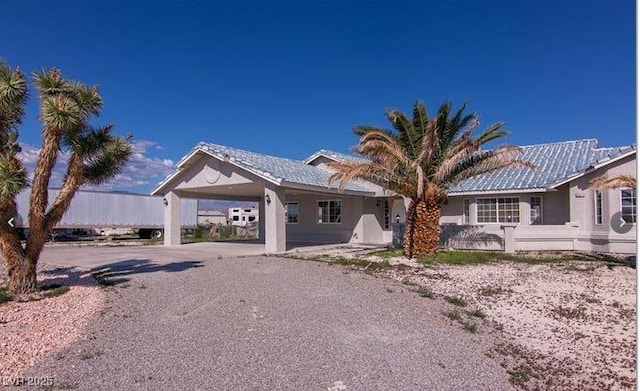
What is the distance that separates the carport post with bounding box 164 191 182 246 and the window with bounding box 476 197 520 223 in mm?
14481

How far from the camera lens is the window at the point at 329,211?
24.7 meters

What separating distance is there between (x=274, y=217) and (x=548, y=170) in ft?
41.9

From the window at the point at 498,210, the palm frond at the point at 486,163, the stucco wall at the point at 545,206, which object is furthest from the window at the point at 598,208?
the palm frond at the point at 486,163

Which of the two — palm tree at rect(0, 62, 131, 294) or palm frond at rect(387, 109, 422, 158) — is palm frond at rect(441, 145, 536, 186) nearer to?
palm frond at rect(387, 109, 422, 158)

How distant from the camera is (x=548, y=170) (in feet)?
69.4

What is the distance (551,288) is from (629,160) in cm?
959

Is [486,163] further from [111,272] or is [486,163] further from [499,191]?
[111,272]

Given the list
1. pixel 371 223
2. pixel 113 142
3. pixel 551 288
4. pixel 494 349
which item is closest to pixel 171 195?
pixel 371 223

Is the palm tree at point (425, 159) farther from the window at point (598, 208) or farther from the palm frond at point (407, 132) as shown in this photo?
the window at point (598, 208)

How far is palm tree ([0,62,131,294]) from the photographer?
8930 millimetres

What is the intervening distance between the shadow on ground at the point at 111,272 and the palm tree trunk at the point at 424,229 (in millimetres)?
7354

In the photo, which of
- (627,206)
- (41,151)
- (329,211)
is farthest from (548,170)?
(41,151)

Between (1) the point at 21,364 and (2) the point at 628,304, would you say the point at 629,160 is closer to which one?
(2) the point at 628,304

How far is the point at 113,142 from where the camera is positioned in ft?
34.8
